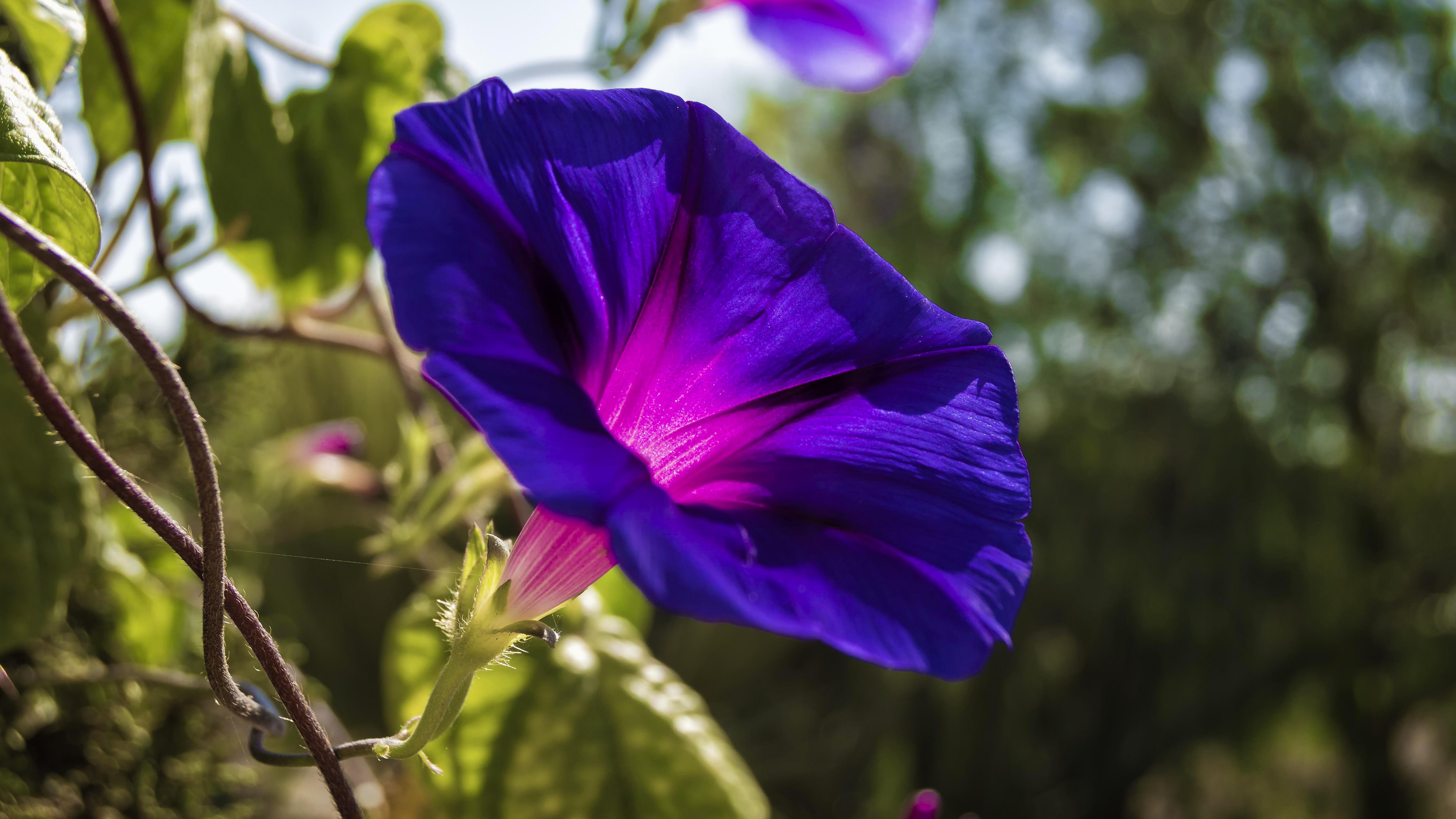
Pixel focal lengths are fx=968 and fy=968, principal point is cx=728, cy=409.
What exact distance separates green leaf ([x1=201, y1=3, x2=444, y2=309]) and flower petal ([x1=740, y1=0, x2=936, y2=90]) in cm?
26

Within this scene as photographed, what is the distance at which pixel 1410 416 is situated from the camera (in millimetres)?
4672

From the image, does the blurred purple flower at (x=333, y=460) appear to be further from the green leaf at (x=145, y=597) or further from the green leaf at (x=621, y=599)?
the green leaf at (x=621, y=599)

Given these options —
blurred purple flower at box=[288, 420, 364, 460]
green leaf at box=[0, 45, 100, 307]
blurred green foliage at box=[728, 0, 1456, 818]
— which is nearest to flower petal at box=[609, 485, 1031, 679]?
green leaf at box=[0, 45, 100, 307]

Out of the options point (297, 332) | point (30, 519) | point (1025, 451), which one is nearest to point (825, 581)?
point (30, 519)

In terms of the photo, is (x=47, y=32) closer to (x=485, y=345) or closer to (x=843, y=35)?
(x=485, y=345)

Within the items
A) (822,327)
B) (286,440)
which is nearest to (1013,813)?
(286,440)

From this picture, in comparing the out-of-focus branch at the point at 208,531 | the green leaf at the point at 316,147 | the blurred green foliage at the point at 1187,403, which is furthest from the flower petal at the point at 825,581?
the blurred green foliage at the point at 1187,403

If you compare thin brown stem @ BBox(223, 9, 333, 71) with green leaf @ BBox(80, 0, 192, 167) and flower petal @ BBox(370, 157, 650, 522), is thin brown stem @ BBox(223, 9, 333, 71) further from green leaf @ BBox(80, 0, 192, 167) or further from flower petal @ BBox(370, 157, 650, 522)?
flower petal @ BBox(370, 157, 650, 522)

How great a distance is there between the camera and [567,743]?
478mm

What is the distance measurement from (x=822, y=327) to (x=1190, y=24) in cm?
609

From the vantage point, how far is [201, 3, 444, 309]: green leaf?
19.1 inches

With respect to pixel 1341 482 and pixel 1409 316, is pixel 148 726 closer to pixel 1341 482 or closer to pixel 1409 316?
pixel 1341 482

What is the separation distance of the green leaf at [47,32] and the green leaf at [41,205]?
5 centimetres

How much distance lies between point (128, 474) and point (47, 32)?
278mm
